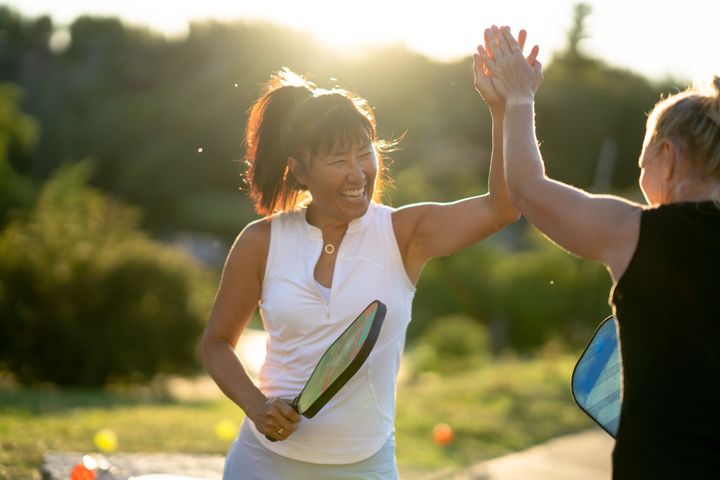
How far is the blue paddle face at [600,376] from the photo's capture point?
104 inches

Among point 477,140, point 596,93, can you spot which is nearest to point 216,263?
point 477,140

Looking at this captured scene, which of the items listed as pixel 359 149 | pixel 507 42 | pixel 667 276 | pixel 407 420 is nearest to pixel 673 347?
pixel 667 276

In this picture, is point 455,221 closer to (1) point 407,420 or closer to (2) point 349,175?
(2) point 349,175

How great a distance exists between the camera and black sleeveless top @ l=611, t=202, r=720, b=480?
206 cm

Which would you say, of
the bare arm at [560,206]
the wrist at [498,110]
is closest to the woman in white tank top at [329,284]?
the wrist at [498,110]

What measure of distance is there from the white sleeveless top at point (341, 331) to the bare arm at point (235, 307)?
0.19 feet

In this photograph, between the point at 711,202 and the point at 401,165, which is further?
the point at 401,165

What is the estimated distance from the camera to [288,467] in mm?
3096

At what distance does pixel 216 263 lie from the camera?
31.6 meters

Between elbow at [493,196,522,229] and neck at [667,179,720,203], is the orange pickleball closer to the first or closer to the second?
elbow at [493,196,522,229]

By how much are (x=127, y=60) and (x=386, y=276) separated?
54.2 m

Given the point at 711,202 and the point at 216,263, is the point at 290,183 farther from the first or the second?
the point at 216,263

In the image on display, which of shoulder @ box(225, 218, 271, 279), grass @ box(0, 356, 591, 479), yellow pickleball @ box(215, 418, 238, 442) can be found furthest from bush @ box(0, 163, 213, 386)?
shoulder @ box(225, 218, 271, 279)

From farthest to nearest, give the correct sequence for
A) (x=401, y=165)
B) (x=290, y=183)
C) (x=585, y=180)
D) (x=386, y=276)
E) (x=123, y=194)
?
(x=123, y=194) < (x=585, y=180) < (x=401, y=165) < (x=290, y=183) < (x=386, y=276)
